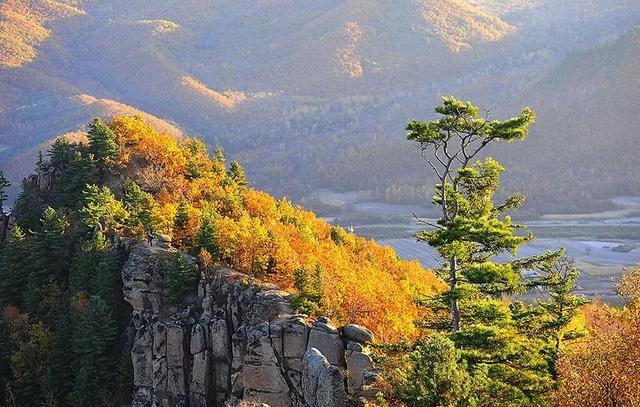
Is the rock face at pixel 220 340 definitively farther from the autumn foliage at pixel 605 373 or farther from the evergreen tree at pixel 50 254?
the autumn foliage at pixel 605 373

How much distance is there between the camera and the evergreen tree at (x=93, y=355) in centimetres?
4591

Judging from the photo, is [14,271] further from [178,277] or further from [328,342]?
A: [328,342]

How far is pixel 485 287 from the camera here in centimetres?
2395

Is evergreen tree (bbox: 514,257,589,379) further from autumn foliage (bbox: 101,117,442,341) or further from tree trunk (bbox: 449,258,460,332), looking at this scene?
autumn foliage (bbox: 101,117,442,341)

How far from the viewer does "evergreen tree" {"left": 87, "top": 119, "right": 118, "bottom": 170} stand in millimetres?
60562

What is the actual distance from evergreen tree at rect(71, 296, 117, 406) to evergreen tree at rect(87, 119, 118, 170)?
58.8 ft

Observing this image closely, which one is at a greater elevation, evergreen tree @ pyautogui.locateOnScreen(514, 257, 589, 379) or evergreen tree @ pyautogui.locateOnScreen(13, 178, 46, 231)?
evergreen tree @ pyautogui.locateOnScreen(13, 178, 46, 231)

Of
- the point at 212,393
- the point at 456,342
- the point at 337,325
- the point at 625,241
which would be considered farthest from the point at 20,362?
the point at 625,241

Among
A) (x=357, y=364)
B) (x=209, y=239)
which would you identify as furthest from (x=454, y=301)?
(x=209, y=239)

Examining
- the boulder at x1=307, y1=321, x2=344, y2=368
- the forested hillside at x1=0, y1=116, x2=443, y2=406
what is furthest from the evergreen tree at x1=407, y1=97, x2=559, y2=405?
the forested hillside at x1=0, y1=116, x2=443, y2=406

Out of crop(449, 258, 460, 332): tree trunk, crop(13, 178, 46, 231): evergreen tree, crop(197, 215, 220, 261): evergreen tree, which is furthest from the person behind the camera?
crop(13, 178, 46, 231): evergreen tree

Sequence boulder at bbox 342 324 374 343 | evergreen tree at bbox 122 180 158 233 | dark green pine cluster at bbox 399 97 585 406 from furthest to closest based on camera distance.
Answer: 1. evergreen tree at bbox 122 180 158 233
2. boulder at bbox 342 324 374 343
3. dark green pine cluster at bbox 399 97 585 406

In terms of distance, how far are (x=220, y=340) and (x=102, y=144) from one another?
27.2 meters

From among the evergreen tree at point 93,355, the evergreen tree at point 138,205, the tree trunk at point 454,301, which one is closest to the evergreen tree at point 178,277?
the evergreen tree at point 93,355
